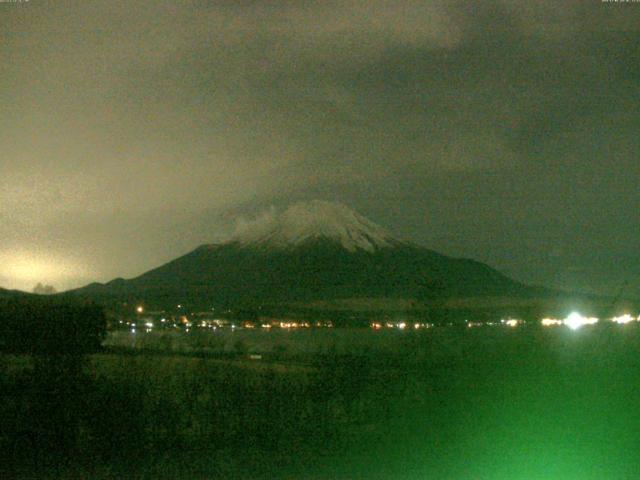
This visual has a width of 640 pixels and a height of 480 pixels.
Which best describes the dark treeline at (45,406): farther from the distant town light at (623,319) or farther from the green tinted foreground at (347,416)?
the distant town light at (623,319)

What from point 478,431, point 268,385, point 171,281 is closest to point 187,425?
point 268,385

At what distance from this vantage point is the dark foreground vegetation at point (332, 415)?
37.8 ft

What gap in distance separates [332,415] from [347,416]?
322mm

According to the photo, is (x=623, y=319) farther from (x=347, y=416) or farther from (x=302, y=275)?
(x=302, y=275)

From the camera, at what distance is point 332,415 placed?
45.4 feet

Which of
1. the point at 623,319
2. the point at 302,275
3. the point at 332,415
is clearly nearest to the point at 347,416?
the point at 332,415

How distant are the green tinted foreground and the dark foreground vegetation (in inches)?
0.9

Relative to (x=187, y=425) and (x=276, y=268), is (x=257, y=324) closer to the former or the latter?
(x=187, y=425)

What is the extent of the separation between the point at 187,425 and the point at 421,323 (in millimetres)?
10396

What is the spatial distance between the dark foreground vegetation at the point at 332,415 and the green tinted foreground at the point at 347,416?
0.9 inches

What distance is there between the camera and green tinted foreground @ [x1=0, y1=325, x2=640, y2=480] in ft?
37.8

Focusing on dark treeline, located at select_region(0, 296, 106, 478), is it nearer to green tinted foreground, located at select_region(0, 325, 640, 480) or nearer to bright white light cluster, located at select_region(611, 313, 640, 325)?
green tinted foreground, located at select_region(0, 325, 640, 480)

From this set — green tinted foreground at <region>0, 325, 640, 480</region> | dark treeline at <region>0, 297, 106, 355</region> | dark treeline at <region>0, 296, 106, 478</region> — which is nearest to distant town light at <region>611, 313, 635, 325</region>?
green tinted foreground at <region>0, 325, 640, 480</region>

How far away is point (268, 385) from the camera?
1351 cm
